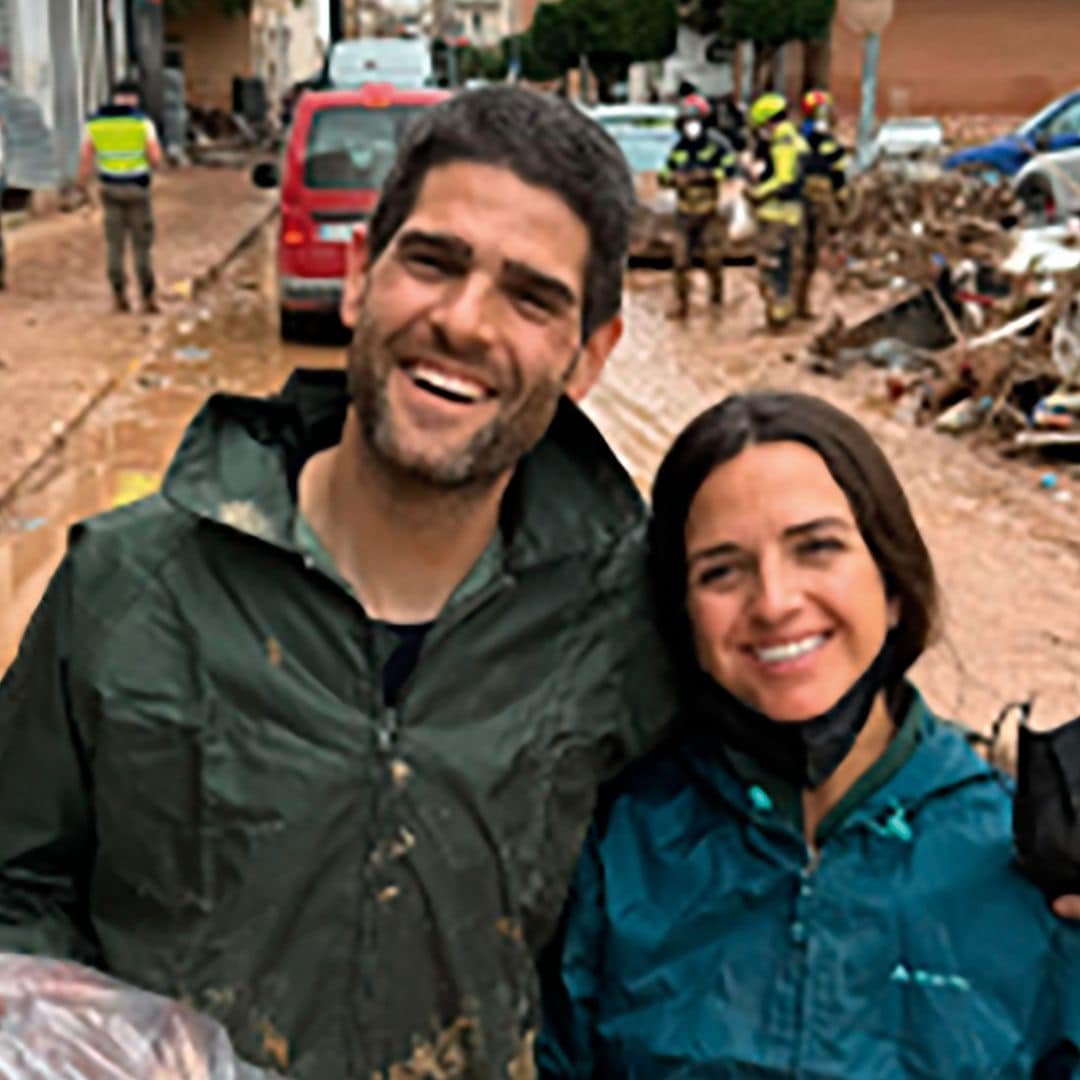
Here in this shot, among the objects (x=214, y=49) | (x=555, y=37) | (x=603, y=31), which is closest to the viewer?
(x=214, y=49)

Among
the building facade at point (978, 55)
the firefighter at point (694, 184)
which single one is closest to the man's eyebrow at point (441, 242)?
the firefighter at point (694, 184)

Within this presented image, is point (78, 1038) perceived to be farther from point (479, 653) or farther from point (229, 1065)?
point (479, 653)

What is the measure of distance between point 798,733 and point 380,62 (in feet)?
75.4

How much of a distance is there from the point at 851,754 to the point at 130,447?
750cm

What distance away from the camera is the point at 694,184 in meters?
13.9

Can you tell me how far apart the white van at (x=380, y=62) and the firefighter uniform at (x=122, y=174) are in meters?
Result: 10.0

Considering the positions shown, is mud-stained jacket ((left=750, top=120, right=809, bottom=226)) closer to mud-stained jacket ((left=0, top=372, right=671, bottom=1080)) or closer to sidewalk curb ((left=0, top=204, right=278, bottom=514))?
sidewalk curb ((left=0, top=204, right=278, bottom=514))

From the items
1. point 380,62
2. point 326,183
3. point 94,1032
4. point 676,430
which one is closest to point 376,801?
point 94,1032

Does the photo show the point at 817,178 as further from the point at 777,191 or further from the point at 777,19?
the point at 777,19

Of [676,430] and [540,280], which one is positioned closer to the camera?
[540,280]

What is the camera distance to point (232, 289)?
15.2 meters

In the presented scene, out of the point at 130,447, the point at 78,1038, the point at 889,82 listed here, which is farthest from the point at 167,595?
the point at 889,82

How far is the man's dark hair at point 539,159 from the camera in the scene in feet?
6.48

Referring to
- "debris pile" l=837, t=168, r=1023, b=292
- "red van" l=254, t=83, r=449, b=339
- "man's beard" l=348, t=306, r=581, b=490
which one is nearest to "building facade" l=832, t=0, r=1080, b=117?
"debris pile" l=837, t=168, r=1023, b=292
